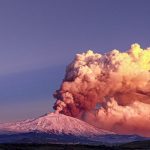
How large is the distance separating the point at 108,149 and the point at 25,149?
3817cm

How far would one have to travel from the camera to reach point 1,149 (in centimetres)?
14338

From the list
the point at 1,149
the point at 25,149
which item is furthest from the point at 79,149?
the point at 1,149

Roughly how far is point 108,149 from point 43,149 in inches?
1173

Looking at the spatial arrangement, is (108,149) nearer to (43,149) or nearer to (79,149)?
(79,149)

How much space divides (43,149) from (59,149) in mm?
6321

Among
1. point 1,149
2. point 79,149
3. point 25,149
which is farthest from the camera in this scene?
point 79,149

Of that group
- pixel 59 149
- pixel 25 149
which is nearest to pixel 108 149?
pixel 59 149

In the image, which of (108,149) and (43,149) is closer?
(43,149)

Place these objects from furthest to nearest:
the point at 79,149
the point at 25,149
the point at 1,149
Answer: the point at 79,149, the point at 25,149, the point at 1,149

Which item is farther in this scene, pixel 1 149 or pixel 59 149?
pixel 59 149

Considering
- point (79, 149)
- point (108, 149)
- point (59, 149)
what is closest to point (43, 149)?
point (59, 149)

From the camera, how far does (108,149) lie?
173500mm

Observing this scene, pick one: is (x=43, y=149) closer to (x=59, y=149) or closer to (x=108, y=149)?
(x=59, y=149)

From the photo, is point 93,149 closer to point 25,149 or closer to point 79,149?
point 79,149
